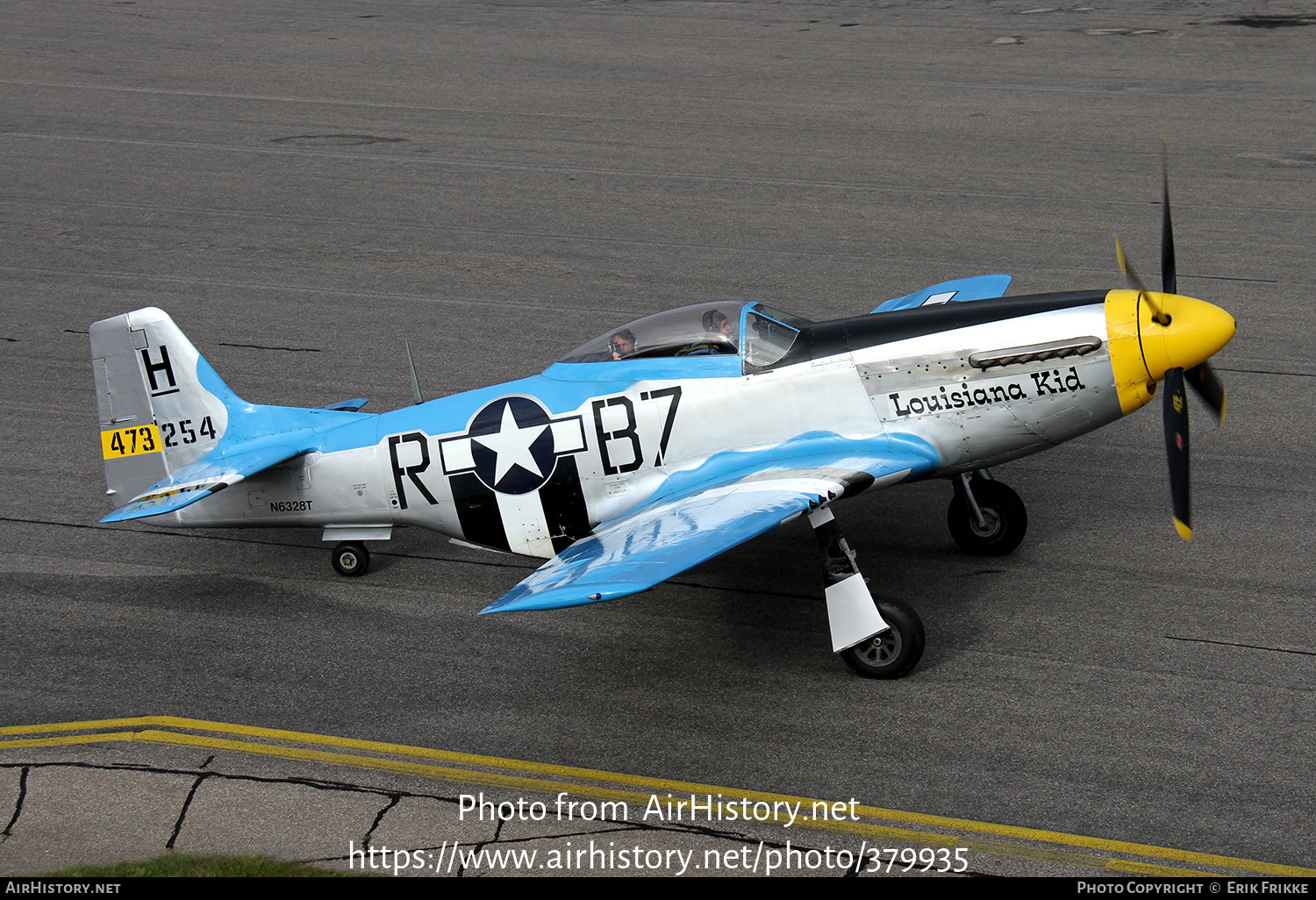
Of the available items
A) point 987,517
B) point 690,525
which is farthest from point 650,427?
point 987,517

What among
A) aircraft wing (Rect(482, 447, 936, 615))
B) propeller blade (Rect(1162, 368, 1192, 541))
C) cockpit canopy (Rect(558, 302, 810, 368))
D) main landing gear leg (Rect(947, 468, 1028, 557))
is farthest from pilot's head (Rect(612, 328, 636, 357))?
propeller blade (Rect(1162, 368, 1192, 541))

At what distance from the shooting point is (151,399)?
1099 cm

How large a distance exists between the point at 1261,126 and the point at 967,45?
877 cm

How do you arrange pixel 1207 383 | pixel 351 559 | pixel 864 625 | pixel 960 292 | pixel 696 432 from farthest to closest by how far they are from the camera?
pixel 960 292 < pixel 351 559 < pixel 696 432 < pixel 1207 383 < pixel 864 625

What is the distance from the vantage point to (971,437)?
971cm

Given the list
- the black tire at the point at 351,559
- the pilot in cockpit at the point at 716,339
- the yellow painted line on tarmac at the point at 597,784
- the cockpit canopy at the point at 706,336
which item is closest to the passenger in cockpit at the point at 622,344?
the cockpit canopy at the point at 706,336

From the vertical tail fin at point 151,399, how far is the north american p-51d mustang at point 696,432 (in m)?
0.02

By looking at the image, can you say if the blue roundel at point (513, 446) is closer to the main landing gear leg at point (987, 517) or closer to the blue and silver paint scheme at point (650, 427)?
the blue and silver paint scheme at point (650, 427)

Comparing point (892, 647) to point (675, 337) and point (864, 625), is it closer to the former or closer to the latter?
point (864, 625)

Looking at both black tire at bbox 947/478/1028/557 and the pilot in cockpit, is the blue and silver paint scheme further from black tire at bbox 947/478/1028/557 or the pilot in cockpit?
black tire at bbox 947/478/1028/557

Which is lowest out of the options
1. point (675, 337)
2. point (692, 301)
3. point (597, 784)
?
point (597, 784)

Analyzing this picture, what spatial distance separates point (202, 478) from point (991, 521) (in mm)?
6688

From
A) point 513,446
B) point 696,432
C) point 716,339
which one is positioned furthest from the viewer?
point 513,446

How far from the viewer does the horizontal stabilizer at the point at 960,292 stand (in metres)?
11.8
